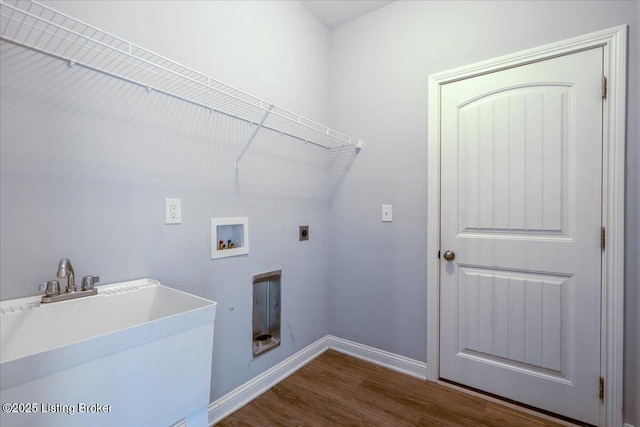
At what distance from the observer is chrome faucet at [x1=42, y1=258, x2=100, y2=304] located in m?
1.03

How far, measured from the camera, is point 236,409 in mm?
1715

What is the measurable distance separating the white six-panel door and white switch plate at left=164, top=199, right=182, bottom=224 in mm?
1562

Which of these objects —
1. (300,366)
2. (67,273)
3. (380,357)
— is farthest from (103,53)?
(380,357)

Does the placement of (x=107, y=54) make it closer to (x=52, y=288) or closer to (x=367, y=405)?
(x=52, y=288)

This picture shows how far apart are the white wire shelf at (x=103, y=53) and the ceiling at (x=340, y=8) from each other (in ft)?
3.29

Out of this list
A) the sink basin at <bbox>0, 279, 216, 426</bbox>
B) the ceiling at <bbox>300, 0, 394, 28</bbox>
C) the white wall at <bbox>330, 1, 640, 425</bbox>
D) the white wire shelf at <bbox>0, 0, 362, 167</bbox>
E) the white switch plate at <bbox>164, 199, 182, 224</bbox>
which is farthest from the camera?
the ceiling at <bbox>300, 0, 394, 28</bbox>

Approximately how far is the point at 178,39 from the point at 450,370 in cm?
246

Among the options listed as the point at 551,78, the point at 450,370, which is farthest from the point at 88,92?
the point at 450,370

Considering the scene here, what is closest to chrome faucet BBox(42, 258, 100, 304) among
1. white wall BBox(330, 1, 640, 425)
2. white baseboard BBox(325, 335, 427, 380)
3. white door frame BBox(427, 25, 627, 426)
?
white wall BBox(330, 1, 640, 425)

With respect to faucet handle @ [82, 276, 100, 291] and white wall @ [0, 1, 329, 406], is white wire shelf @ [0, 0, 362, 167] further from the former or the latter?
faucet handle @ [82, 276, 100, 291]

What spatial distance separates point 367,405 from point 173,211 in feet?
4.99

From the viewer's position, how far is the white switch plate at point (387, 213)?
2.18 meters

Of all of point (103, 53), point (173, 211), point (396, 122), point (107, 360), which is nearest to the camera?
point (107, 360)

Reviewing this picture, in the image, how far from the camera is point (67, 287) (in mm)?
1082
